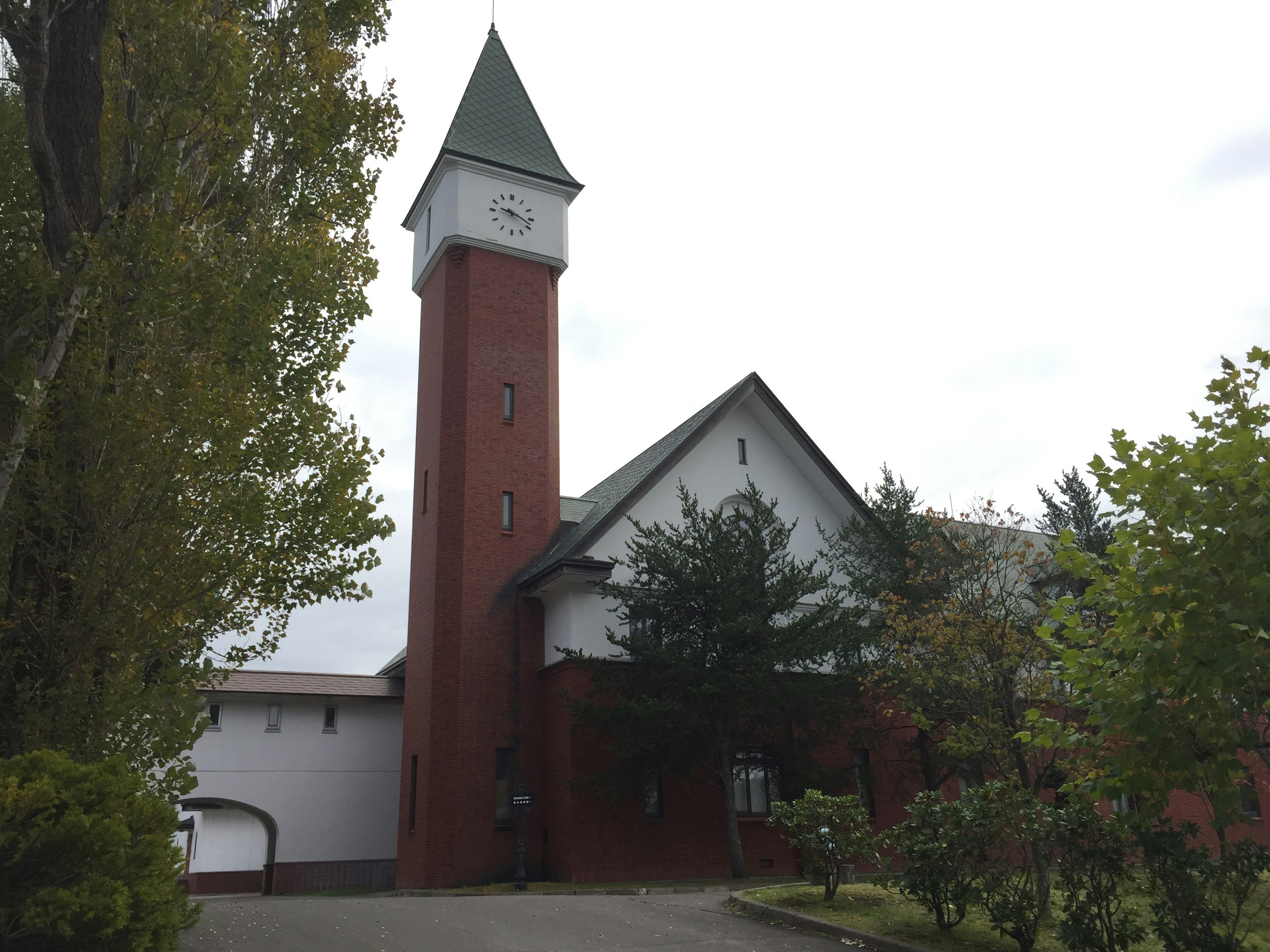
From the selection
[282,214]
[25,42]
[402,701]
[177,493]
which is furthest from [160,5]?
[402,701]

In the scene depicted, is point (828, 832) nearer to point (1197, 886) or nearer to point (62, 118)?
point (1197, 886)

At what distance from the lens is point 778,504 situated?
24312 millimetres

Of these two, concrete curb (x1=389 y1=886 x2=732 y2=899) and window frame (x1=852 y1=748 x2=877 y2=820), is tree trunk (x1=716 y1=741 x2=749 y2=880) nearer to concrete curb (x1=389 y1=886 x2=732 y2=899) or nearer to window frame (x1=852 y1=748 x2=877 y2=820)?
concrete curb (x1=389 y1=886 x2=732 y2=899)

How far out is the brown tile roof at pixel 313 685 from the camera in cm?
2522

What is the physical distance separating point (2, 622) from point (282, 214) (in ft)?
17.5

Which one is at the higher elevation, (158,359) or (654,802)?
(158,359)

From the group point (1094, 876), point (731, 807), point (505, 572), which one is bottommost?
point (1094, 876)

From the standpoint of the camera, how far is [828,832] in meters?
12.4

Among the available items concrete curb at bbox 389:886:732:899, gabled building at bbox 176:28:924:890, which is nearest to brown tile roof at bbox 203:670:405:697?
gabled building at bbox 176:28:924:890

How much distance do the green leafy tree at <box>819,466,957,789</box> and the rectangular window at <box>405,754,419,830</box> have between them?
381 inches


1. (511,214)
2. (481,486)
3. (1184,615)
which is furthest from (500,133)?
(1184,615)

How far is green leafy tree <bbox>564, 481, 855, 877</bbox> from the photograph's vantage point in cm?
1834

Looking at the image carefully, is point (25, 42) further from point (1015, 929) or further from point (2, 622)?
point (1015, 929)

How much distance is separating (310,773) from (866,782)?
560 inches
